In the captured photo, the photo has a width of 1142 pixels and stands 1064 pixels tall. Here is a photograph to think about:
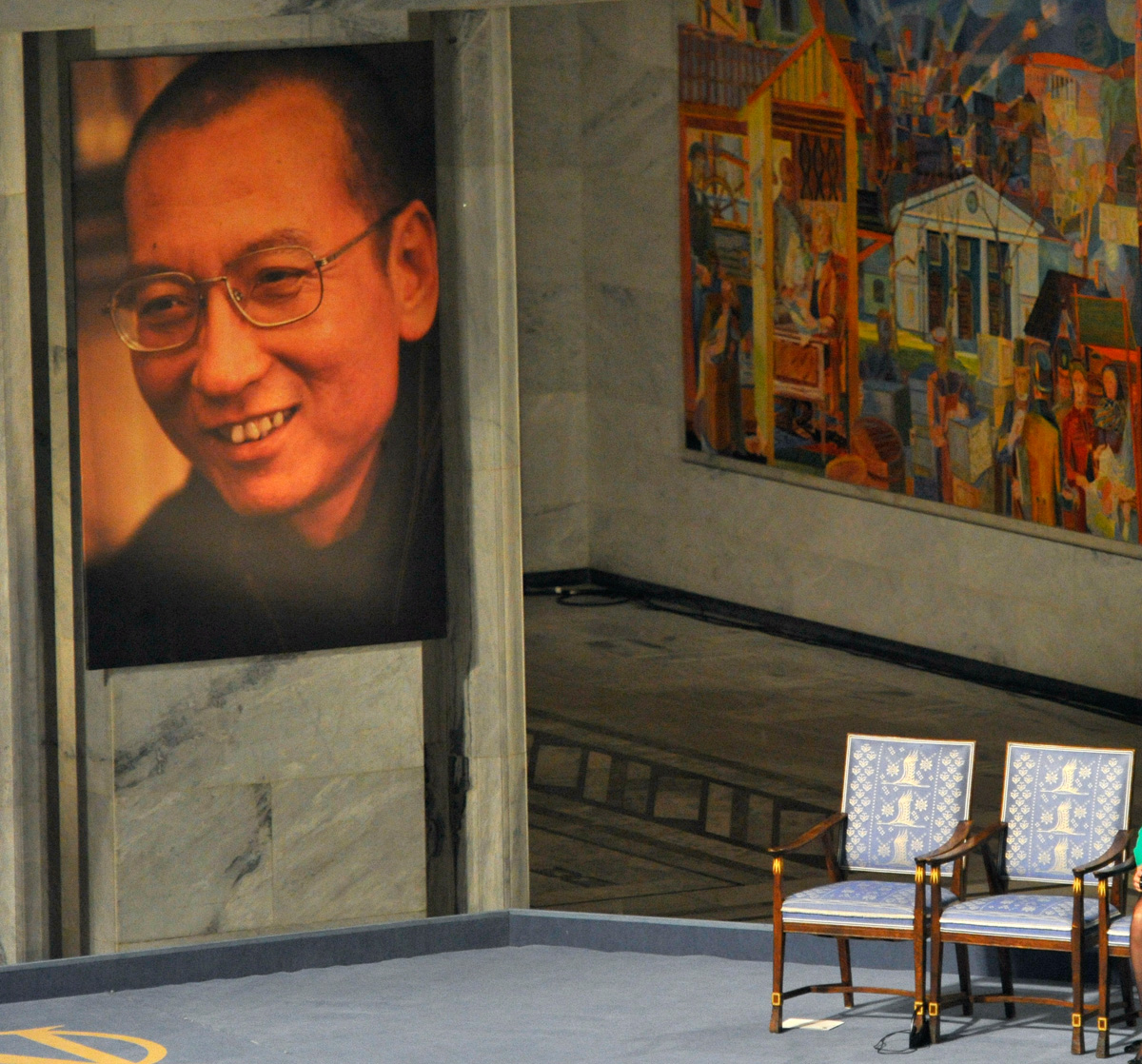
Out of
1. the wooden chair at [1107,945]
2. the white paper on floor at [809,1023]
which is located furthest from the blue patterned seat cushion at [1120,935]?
the white paper on floor at [809,1023]

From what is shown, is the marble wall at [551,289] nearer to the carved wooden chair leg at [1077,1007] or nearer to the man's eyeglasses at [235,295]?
the man's eyeglasses at [235,295]

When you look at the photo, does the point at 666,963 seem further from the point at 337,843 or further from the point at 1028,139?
the point at 1028,139

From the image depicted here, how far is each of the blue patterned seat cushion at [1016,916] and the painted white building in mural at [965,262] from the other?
6393 mm

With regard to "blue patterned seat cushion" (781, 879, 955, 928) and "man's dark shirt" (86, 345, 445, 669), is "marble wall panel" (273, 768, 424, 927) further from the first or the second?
"blue patterned seat cushion" (781, 879, 955, 928)

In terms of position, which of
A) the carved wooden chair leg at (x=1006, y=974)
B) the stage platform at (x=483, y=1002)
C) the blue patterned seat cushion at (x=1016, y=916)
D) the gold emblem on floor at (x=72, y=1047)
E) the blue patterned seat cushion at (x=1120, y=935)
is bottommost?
the gold emblem on floor at (x=72, y=1047)

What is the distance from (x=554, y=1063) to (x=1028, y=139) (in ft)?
24.0

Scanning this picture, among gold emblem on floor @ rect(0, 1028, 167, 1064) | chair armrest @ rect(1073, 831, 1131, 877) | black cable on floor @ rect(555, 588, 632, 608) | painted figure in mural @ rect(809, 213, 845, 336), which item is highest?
painted figure in mural @ rect(809, 213, 845, 336)

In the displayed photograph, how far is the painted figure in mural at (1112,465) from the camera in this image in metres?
13.1

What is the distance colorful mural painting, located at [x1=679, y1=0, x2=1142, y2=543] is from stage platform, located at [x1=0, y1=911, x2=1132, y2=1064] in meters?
5.22

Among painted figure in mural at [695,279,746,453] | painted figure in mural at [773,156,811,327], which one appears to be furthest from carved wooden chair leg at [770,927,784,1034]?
painted figure in mural at [695,279,746,453]

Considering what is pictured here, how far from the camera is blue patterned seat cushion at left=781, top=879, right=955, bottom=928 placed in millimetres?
7664

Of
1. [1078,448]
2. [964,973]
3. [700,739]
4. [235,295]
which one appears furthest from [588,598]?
[964,973]

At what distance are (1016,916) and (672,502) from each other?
30.4ft

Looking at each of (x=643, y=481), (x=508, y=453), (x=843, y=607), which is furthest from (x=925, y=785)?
(x=643, y=481)
